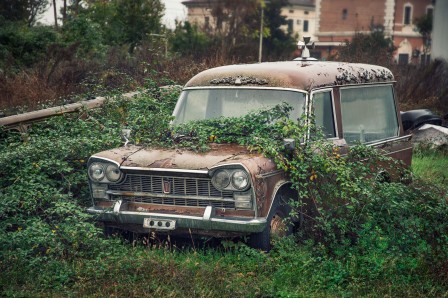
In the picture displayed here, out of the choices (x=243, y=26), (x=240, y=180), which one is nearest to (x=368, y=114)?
(x=240, y=180)

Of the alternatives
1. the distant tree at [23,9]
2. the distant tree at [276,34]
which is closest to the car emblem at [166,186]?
the distant tree at [23,9]

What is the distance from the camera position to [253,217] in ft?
21.2

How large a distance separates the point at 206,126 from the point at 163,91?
8.20 feet

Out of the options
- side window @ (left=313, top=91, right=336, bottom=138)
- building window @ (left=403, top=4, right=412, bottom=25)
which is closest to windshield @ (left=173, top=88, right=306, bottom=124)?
side window @ (left=313, top=91, right=336, bottom=138)

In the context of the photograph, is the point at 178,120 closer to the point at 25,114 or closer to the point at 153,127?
the point at 153,127

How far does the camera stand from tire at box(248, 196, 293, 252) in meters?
6.61

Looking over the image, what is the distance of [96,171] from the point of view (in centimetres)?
704

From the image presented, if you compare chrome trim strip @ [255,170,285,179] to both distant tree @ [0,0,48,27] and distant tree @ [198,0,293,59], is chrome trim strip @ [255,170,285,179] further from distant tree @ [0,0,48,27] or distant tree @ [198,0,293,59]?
distant tree @ [198,0,293,59]

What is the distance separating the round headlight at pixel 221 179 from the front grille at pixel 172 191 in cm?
7

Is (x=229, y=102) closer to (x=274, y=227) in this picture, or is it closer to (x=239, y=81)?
(x=239, y=81)

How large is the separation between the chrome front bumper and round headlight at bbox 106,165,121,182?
0.24 metres

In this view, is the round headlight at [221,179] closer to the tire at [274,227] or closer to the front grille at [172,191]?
the front grille at [172,191]

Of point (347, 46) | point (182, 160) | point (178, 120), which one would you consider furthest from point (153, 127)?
point (347, 46)

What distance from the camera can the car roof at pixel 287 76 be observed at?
7716mm
